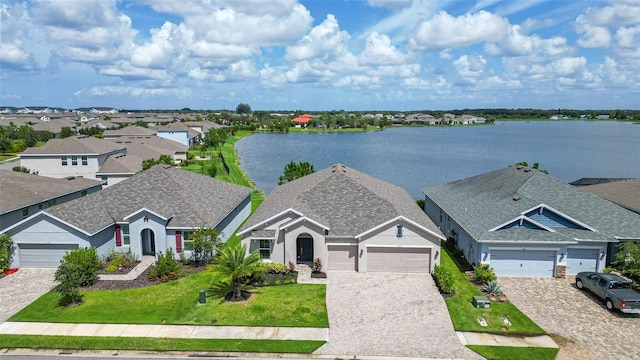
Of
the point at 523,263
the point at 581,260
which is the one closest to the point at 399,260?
the point at 523,263

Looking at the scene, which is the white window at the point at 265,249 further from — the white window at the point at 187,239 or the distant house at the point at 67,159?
the distant house at the point at 67,159

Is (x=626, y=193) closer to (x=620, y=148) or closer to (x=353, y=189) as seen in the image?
(x=353, y=189)

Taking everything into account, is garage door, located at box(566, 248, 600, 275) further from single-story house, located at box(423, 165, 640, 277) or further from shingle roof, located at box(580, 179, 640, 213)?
shingle roof, located at box(580, 179, 640, 213)

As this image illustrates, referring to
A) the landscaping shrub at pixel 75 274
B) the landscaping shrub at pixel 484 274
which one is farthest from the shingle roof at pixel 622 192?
the landscaping shrub at pixel 75 274

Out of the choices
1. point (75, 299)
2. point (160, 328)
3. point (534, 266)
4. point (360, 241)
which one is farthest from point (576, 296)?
point (75, 299)

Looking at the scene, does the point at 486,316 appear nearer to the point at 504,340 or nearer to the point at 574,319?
the point at 504,340

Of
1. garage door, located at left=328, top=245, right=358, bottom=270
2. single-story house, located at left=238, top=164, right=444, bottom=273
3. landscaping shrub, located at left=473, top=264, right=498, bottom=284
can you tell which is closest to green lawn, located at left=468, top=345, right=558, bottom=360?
landscaping shrub, located at left=473, top=264, right=498, bottom=284
